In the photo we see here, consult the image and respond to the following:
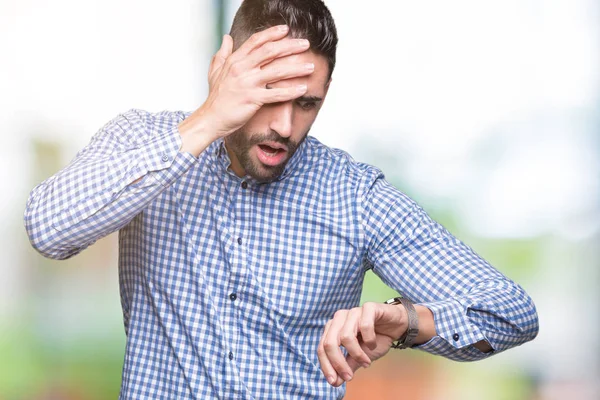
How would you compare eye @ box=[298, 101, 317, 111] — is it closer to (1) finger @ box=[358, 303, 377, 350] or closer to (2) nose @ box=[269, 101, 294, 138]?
(2) nose @ box=[269, 101, 294, 138]

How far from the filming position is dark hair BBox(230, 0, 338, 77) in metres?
1.86

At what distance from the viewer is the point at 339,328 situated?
4.65 feet

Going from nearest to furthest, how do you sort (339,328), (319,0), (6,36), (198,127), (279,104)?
(339,328) < (198,127) < (279,104) < (319,0) < (6,36)

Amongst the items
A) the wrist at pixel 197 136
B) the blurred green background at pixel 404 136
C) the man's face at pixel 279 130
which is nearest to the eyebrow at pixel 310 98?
the man's face at pixel 279 130

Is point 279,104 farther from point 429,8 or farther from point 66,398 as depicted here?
point 66,398

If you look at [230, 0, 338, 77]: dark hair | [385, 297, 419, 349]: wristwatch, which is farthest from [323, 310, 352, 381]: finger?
[230, 0, 338, 77]: dark hair

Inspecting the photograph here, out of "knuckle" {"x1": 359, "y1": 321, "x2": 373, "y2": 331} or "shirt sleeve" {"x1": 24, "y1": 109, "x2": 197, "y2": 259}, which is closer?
"knuckle" {"x1": 359, "y1": 321, "x2": 373, "y2": 331}

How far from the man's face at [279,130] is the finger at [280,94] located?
0.04 metres

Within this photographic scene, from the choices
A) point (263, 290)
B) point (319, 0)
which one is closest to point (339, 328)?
point (263, 290)

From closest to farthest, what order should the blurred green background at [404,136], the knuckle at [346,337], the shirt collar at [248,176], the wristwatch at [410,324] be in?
the knuckle at [346,337], the wristwatch at [410,324], the shirt collar at [248,176], the blurred green background at [404,136]

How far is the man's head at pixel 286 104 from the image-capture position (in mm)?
1821

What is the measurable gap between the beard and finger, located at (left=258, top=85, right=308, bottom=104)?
113mm

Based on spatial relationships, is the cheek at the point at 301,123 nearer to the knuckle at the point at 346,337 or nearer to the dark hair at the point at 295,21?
the dark hair at the point at 295,21

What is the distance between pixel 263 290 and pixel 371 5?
6.77ft
